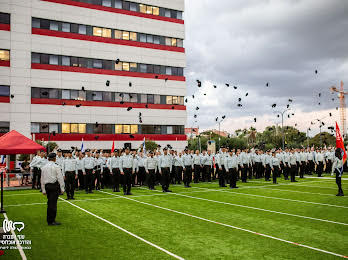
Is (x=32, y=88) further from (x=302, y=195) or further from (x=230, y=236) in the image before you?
(x=230, y=236)

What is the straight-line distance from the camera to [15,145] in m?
17.3

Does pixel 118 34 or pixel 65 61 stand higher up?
pixel 118 34

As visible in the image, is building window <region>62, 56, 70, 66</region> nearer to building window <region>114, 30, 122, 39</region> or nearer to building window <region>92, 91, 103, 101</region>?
building window <region>92, 91, 103, 101</region>

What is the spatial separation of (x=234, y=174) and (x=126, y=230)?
12057 mm

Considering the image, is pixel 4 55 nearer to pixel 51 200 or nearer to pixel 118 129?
pixel 118 129

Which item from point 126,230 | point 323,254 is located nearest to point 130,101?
point 126,230

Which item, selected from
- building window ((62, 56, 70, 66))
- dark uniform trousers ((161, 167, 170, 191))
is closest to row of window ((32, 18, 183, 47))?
building window ((62, 56, 70, 66))

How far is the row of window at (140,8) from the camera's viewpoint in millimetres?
46938

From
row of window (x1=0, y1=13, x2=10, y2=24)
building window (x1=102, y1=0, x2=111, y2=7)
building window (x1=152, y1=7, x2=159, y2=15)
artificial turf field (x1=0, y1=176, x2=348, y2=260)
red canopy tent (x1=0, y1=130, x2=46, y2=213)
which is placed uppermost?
building window (x1=152, y1=7, x2=159, y2=15)

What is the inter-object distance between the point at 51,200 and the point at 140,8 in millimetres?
44358

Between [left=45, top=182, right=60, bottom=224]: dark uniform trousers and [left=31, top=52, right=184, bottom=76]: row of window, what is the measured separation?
3516 centimetres

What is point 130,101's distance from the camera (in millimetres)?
48719

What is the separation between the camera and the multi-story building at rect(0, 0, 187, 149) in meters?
41.3

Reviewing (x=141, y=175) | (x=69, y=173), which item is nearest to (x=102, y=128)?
(x=141, y=175)
